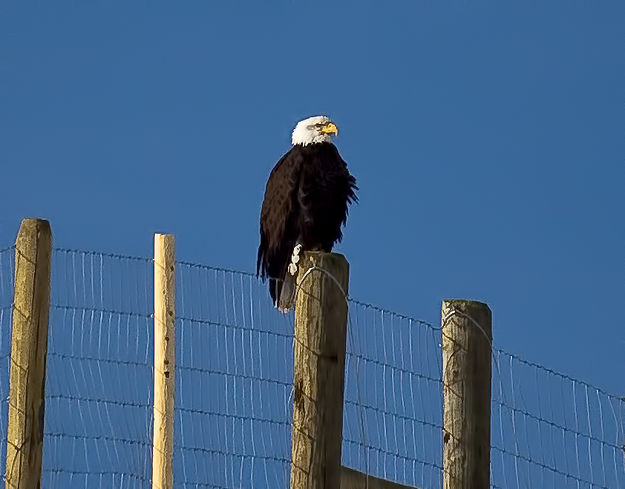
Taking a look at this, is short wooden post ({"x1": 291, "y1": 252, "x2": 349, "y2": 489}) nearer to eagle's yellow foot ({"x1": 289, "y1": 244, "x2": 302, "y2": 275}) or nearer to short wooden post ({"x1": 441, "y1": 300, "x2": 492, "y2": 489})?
short wooden post ({"x1": 441, "y1": 300, "x2": 492, "y2": 489})

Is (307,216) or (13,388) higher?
(307,216)

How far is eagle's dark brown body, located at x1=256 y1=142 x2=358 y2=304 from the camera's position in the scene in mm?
7547

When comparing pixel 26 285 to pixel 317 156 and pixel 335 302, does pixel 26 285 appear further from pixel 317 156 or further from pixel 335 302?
pixel 317 156

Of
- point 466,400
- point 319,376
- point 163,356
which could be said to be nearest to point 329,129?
point 163,356

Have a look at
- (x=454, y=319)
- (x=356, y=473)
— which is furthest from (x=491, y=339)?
(x=356, y=473)

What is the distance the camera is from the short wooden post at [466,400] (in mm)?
4324

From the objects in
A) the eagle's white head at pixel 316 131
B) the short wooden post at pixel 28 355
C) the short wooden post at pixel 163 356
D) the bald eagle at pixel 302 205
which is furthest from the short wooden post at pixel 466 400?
the eagle's white head at pixel 316 131

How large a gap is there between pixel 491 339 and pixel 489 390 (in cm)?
19

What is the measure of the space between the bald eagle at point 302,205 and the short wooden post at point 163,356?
83 centimetres

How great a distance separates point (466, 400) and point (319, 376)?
0.76 meters

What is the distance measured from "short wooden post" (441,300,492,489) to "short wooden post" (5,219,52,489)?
1475 millimetres

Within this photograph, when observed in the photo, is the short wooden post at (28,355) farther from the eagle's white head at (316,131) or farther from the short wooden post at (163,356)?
the eagle's white head at (316,131)

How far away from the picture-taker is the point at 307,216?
7.62 m

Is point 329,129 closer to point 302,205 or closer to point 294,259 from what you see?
point 302,205
